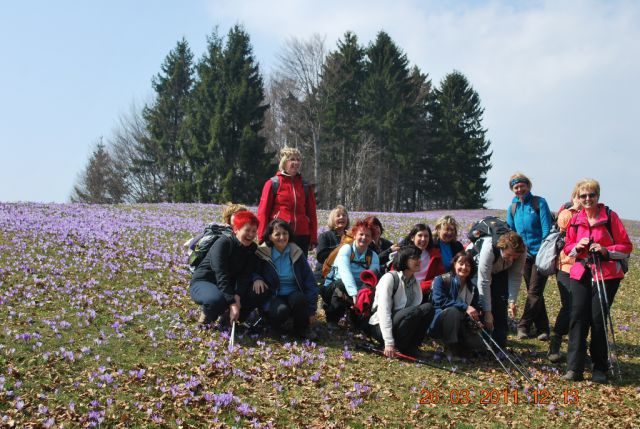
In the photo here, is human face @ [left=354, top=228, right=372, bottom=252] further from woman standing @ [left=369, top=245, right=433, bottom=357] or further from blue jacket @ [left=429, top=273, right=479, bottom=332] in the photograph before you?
blue jacket @ [left=429, top=273, right=479, bottom=332]

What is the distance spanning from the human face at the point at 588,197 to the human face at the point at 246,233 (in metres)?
4.06

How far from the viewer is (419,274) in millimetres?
7891

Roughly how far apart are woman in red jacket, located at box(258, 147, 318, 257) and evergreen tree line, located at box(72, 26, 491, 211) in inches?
1280

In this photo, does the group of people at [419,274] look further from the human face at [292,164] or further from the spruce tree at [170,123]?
the spruce tree at [170,123]

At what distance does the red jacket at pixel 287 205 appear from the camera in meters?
7.98

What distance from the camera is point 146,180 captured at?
49188mm

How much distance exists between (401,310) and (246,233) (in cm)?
222

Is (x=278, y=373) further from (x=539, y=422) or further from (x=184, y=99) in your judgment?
(x=184, y=99)

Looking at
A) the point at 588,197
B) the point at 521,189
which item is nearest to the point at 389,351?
the point at 588,197

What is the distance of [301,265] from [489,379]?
9.21ft

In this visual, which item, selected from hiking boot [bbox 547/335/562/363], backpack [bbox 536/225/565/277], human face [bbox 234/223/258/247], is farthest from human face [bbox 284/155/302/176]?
hiking boot [bbox 547/335/562/363]

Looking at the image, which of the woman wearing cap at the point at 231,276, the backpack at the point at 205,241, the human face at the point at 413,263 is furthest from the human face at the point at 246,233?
the human face at the point at 413,263

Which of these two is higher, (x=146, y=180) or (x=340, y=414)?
(x=146, y=180)

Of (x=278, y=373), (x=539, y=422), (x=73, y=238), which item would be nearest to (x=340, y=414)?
(x=278, y=373)
